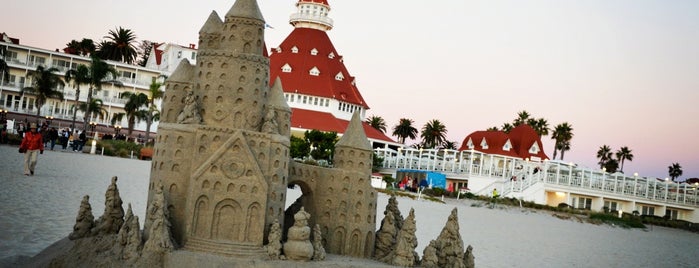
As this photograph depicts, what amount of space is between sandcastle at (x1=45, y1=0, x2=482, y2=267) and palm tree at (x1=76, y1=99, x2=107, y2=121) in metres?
54.5

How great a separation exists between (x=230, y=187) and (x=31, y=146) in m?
14.7

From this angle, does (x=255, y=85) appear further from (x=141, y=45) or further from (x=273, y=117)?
(x=141, y=45)

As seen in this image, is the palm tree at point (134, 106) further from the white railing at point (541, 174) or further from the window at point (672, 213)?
the window at point (672, 213)

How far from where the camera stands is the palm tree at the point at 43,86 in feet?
223

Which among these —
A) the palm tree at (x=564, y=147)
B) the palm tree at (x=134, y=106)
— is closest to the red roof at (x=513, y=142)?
the palm tree at (x=564, y=147)

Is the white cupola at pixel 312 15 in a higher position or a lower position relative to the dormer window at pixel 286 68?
higher

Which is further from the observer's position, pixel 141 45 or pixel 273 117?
pixel 141 45

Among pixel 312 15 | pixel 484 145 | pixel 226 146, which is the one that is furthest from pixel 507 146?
pixel 226 146

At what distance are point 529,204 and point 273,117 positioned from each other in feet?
123

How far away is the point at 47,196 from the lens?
2227 cm

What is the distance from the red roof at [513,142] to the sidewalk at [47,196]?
43.0m

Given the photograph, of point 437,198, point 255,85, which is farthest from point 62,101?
point 255,85

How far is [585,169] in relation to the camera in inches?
2180

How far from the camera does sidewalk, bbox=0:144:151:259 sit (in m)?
16.4
